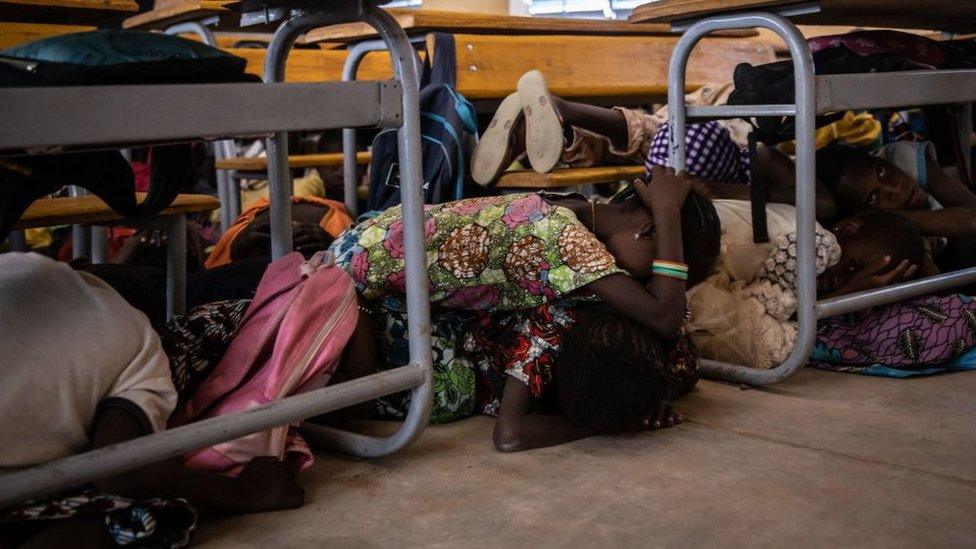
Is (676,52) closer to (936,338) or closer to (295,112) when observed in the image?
(936,338)

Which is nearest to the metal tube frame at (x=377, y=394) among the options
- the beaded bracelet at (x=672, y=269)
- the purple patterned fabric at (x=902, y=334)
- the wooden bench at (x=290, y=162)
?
the beaded bracelet at (x=672, y=269)

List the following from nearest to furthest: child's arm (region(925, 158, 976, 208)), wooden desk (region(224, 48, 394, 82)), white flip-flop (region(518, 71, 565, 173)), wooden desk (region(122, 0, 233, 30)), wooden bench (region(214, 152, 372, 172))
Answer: child's arm (region(925, 158, 976, 208)) < white flip-flop (region(518, 71, 565, 173)) < wooden desk (region(122, 0, 233, 30)) < wooden bench (region(214, 152, 372, 172)) < wooden desk (region(224, 48, 394, 82))

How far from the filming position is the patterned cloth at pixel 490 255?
2.08 meters

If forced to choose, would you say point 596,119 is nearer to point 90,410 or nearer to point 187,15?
point 187,15

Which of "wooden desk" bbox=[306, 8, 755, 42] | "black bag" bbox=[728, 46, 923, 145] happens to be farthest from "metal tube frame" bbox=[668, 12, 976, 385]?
"wooden desk" bbox=[306, 8, 755, 42]

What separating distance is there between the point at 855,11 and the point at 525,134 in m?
0.98

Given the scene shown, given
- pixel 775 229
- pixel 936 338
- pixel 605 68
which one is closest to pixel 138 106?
pixel 775 229

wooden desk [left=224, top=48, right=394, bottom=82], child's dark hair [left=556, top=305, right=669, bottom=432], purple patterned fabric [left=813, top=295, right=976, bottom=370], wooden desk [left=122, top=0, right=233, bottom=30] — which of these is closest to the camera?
child's dark hair [left=556, top=305, right=669, bottom=432]

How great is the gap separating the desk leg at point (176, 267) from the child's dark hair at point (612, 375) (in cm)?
93

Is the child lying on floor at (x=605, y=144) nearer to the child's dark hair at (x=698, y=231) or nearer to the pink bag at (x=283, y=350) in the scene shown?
the child's dark hair at (x=698, y=231)

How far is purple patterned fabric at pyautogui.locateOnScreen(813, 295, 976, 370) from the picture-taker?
2.51m

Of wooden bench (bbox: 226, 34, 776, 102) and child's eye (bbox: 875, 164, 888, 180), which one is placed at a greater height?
wooden bench (bbox: 226, 34, 776, 102)

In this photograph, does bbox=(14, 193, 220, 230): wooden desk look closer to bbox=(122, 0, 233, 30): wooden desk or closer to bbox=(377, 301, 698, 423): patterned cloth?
bbox=(377, 301, 698, 423): patterned cloth

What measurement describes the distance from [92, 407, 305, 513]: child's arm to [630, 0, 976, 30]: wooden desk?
1414 mm
